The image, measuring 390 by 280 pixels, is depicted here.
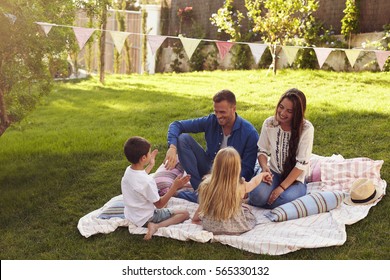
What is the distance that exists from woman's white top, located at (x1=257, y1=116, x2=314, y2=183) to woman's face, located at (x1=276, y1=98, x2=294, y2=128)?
0.07m

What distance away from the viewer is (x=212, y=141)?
466 cm

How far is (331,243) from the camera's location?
12.4 ft

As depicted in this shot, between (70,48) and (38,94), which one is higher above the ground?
(70,48)

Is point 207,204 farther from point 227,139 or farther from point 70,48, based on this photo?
point 70,48

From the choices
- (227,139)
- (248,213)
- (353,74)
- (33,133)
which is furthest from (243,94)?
(248,213)

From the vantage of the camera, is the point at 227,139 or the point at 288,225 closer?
the point at 288,225

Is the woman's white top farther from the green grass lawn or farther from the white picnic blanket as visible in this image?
the green grass lawn

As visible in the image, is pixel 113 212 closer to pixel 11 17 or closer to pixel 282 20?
pixel 11 17

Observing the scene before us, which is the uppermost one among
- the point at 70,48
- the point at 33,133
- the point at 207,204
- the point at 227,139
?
the point at 70,48

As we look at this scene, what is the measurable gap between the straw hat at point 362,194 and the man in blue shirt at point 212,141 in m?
0.80

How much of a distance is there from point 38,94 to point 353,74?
5.10m

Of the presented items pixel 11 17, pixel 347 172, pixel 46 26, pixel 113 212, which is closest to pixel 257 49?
pixel 347 172

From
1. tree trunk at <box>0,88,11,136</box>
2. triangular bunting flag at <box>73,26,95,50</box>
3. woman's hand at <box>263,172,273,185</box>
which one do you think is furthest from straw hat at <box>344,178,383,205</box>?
A: tree trunk at <box>0,88,11,136</box>

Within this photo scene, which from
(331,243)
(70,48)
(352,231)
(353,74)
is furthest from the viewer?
(353,74)
